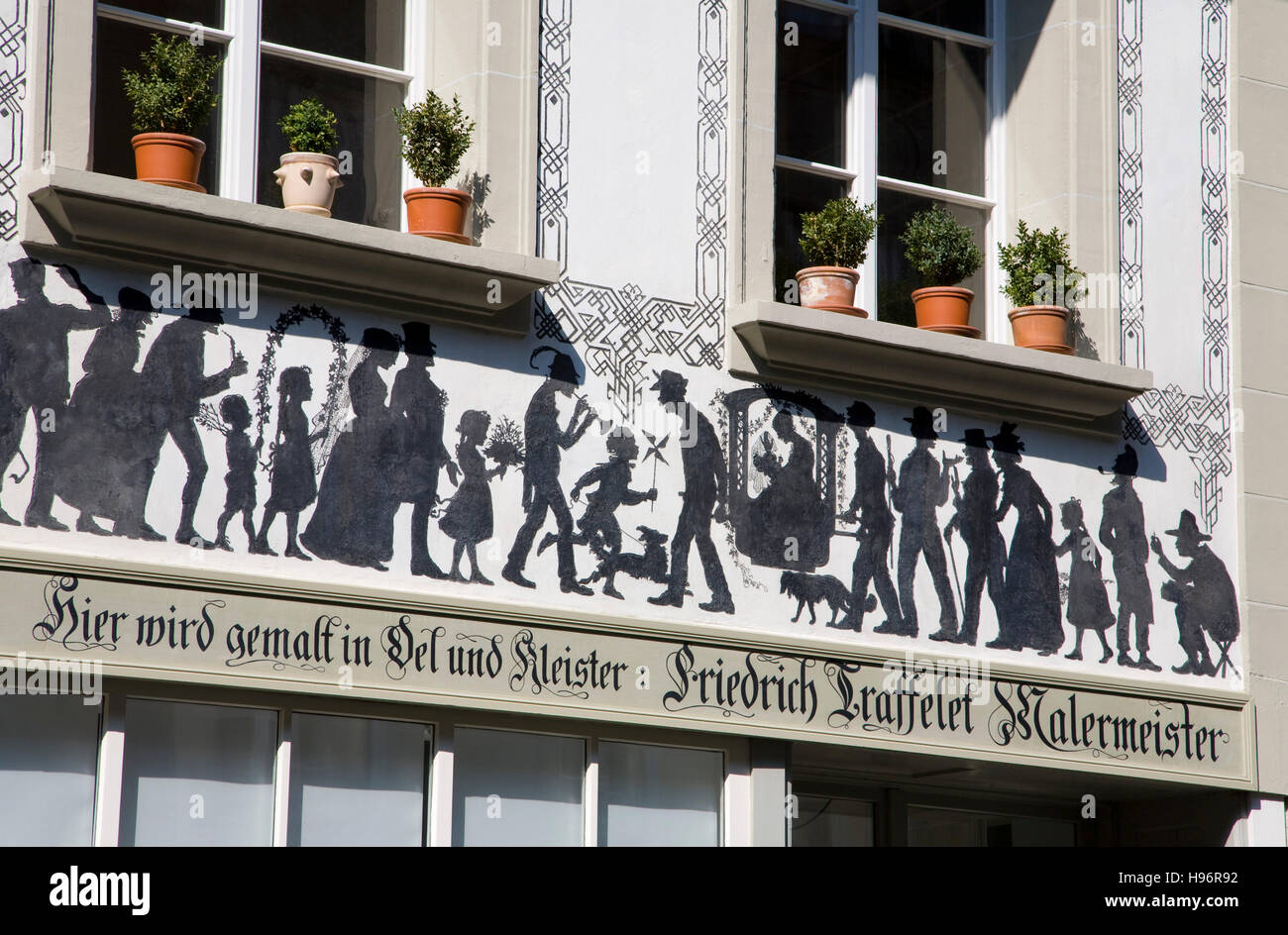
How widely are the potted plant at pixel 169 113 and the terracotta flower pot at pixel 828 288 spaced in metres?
2.82

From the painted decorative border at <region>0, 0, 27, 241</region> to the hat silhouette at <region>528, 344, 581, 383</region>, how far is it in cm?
218

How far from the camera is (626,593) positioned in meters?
8.24

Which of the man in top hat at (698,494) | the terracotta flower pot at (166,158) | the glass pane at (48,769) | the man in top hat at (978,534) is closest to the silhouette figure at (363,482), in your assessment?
the terracotta flower pot at (166,158)

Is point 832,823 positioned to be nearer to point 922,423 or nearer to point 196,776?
point 922,423

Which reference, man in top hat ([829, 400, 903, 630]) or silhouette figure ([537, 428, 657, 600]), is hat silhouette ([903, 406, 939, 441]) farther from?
silhouette figure ([537, 428, 657, 600])

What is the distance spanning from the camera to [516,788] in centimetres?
798

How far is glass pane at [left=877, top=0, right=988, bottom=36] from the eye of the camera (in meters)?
10.1

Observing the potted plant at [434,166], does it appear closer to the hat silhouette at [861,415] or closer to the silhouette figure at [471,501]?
the silhouette figure at [471,501]

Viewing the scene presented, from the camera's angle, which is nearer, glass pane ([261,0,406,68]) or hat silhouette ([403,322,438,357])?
hat silhouette ([403,322,438,357])

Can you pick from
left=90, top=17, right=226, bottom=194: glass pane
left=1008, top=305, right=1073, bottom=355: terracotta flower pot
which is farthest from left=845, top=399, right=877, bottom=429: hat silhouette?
left=90, top=17, right=226, bottom=194: glass pane

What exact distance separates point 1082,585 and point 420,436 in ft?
11.2

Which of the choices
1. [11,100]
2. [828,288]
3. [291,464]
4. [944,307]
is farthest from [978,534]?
[11,100]

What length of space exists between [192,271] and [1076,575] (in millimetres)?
4415
